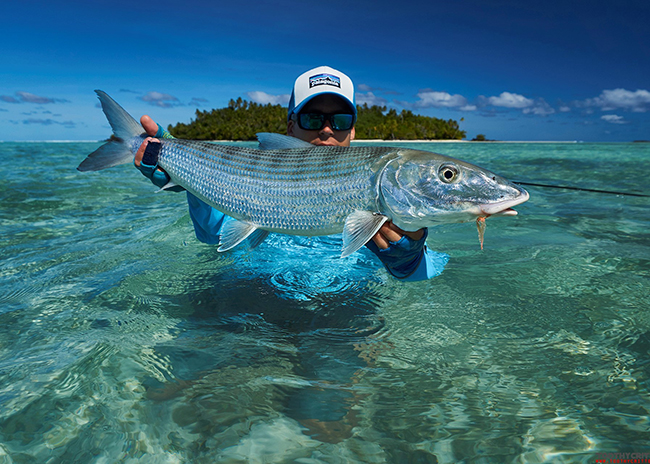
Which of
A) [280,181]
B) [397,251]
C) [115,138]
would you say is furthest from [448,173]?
[115,138]

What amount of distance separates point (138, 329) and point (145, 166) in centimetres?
124

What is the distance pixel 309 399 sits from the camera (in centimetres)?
228

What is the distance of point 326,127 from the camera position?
3936 millimetres

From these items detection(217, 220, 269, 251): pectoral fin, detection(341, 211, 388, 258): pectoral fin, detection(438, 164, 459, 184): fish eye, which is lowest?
detection(217, 220, 269, 251): pectoral fin

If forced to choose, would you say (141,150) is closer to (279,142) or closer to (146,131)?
(146,131)

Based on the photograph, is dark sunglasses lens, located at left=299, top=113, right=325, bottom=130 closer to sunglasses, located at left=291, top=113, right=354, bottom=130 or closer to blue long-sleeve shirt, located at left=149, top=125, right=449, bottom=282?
sunglasses, located at left=291, top=113, right=354, bottom=130

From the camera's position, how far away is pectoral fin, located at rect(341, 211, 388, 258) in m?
2.46

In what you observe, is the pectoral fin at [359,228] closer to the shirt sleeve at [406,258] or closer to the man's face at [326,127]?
the shirt sleeve at [406,258]

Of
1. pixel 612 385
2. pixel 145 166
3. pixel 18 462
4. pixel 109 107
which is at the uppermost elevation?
pixel 109 107

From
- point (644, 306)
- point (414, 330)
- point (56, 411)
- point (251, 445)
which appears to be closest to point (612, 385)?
point (414, 330)

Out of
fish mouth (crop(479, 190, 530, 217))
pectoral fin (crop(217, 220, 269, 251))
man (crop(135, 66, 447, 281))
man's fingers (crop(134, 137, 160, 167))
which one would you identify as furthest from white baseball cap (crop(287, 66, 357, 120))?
fish mouth (crop(479, 190, 530, 217))

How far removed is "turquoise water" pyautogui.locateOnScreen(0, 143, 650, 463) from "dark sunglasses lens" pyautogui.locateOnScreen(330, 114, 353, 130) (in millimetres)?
1210

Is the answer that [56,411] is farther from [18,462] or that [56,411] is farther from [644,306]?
[644,306]

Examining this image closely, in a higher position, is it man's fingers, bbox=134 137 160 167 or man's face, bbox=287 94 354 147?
man's face, bbox=287 94 354 147
